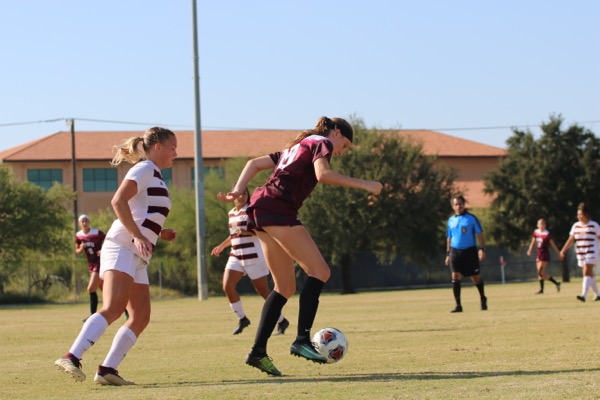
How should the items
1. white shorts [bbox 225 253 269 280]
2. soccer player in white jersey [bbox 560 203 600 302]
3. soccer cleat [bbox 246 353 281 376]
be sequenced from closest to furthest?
soccer cleat [bbox 246 353 281 376], white shorts [bbox 225 253 269 280], soccer player in white jersey [bbox 560 203 600 302]

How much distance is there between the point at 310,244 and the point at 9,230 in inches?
1564

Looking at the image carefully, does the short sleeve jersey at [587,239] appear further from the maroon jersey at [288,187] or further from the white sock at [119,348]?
the white sock at [119,348]

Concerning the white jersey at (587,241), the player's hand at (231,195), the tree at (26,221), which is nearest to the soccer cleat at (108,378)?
the player's hand at (231,195)

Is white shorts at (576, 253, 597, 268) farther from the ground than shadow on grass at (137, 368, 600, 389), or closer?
closer

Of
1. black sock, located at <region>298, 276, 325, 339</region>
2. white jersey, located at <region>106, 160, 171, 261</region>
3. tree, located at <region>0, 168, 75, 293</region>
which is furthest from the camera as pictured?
tree, located at <region>0, 168, 75, 293</region>

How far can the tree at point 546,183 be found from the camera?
2283 inches

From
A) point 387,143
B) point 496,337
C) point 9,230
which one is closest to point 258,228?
point 496,337

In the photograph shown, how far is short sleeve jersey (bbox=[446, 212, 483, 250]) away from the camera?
19.2 m

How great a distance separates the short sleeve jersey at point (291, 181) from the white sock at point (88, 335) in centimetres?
159

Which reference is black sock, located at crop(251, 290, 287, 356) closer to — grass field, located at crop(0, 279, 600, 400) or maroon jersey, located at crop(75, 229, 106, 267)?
grass field, located at crop(0, 279, 600, 400)

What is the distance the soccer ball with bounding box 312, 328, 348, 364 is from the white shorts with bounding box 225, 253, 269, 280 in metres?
6.59

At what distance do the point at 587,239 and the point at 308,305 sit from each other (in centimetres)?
1469

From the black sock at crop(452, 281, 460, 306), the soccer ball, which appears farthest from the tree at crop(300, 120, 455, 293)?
the soccer ball

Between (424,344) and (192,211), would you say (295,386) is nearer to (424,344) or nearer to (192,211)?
(424,344)
